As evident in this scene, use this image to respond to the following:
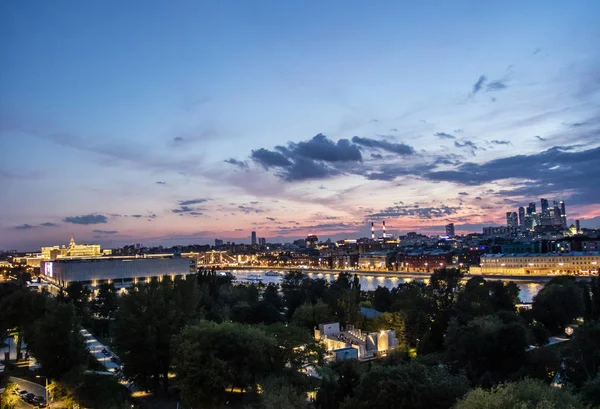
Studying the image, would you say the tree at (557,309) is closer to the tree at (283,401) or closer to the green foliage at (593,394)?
the green foliage at (593,394)

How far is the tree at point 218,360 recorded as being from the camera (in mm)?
10219

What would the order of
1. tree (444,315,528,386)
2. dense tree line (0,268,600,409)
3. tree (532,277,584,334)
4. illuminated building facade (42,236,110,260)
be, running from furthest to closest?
illuminated building facade (42,236,110,260) < tree (532,277,584,334) < tree (444,315,528,386) < dense tree line (0,268,600,409)

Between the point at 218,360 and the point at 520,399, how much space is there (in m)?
6.41

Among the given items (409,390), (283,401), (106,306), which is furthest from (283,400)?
(106,306)

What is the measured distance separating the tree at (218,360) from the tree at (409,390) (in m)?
3.35

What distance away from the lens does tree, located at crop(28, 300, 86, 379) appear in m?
11.6

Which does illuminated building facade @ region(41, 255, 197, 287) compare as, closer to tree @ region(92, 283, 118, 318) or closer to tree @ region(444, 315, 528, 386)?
tree @ region(92, 283, 118, 318)

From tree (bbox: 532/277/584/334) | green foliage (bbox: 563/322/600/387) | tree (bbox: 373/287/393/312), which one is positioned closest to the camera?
green foliage (bbox: 563/322/600/387)

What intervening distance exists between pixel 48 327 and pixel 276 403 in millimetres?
7485

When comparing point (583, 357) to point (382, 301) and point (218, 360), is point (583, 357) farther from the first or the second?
point (382, 301)

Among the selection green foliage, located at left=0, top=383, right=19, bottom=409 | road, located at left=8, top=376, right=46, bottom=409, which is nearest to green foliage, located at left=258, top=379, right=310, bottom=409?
green foliage, located at left=0, top=383, right=19, bottom=409

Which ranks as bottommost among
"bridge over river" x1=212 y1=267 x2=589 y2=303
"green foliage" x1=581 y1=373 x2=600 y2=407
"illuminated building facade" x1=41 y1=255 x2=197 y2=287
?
"bridge over river" x1=212 y1=267 x2=589 y2=303

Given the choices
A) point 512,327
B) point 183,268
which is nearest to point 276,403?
point 512,327

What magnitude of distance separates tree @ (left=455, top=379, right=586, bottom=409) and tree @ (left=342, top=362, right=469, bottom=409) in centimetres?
149
